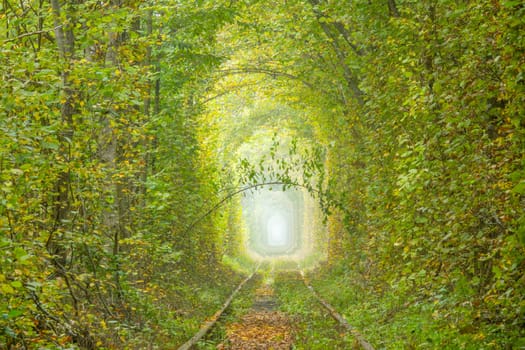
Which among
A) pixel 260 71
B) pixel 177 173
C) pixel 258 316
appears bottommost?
pixel 258 316

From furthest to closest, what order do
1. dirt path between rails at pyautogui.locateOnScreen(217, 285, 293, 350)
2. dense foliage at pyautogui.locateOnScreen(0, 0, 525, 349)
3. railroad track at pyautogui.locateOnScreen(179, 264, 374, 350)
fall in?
1. dirt path between rails at pyautogui.locateOnScreen(217, 285, 293, 350)
2. railroad track at pyautogui.locateOnScreen(179, 264, 374, 350)
3. dense foliage at pyautogui.locateOnScreen(0, 0, 525, 349)

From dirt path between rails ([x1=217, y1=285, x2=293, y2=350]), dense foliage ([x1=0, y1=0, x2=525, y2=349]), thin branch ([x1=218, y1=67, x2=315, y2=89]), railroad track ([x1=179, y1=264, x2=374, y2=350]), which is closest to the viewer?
dense foliage ([x1=0, y1=0, x2=525, y2=349])

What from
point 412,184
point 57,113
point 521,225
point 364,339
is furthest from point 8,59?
point 364,339

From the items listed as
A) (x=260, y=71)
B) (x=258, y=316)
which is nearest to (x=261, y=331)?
(x=258, y=316)

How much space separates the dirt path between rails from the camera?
9.91 meters

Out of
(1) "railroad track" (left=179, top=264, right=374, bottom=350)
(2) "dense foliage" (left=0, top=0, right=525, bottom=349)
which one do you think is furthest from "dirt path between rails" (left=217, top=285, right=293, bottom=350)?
(2) "dense foliage" (left=0, top=0, right=525, bottom=349)

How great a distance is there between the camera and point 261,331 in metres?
11.4

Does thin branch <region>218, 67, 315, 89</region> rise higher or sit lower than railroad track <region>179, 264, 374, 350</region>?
higher

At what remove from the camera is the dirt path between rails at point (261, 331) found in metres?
9.91

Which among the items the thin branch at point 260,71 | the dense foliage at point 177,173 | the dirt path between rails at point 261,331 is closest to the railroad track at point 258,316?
the dirt path between rails at point 261,331

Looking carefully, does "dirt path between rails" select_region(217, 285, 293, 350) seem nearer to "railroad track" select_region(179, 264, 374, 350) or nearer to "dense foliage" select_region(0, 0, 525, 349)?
"railroad track" select_region(179, 264, 374, 350)

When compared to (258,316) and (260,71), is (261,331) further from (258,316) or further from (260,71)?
(260,71)

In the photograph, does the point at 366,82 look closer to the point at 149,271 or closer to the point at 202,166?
the point at 149,271

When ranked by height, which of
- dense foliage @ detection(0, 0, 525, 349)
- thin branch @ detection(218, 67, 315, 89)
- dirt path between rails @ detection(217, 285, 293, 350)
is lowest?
dirt path between rails @ detection(217, 285, 293, 350)
